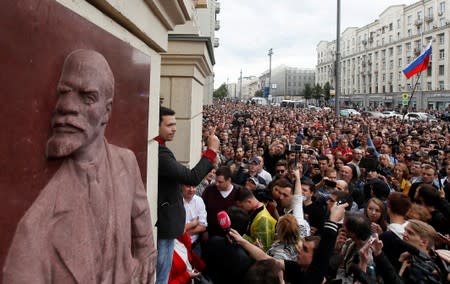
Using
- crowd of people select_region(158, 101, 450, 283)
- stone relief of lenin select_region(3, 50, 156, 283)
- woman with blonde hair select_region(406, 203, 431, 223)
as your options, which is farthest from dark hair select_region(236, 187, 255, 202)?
stone relief of lenin select_region(3, 50, 156, 283)

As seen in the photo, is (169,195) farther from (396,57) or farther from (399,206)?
(396,57)

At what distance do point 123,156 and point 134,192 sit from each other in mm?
176

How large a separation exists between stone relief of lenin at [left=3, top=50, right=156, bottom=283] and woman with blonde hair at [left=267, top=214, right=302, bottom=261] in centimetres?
201

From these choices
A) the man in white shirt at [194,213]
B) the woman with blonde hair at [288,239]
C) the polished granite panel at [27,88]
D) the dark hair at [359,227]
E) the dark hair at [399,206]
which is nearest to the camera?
the polished granite panel at [27,88]

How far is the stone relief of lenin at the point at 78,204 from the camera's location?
1.18 m

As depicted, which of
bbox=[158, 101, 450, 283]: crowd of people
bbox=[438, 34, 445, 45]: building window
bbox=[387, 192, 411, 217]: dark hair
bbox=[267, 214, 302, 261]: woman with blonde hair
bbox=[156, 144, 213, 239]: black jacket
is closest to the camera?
bbox=[156, 144, 213, 239]: black jacket

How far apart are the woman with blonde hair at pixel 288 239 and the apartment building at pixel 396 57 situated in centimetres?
5434

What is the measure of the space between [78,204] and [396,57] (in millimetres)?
74589

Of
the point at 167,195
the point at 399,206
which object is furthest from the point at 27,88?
the point at 399,206

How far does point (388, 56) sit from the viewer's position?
231 feet

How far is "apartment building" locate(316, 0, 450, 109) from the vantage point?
55875 millimetres

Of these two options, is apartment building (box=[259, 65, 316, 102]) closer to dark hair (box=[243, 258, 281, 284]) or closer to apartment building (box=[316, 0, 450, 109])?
apartment building (box=[316, 0, 450, 109])

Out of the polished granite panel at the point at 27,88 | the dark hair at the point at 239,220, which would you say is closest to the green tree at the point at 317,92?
the dark hair at the point at 239,220

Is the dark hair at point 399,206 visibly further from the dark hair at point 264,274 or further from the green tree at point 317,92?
the green tree at point 317,92
